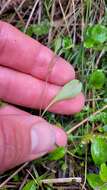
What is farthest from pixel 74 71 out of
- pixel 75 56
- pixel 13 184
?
pixel 13 184

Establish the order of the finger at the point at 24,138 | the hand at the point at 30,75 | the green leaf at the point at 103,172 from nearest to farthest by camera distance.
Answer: the finger at the point at 24,138 → the green leaf at the point at 103,172 → the hand at the point at 30,75

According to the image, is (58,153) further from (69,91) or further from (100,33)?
(100,33)

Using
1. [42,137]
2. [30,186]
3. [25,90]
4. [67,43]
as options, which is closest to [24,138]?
[42,137]

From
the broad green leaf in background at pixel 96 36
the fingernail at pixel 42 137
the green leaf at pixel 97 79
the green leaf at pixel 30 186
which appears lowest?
the green leaf at pixel 30 186

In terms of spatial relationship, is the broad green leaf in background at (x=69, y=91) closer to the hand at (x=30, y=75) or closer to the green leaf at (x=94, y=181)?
the hand at (x=30, y=75)

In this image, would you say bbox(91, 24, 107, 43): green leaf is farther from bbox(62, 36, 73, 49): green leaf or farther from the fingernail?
the fingernail

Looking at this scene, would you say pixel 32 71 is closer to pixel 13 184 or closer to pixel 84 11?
pixel 84 11

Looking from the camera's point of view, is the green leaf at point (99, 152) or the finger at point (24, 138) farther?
the green leaf at point (99, 152)

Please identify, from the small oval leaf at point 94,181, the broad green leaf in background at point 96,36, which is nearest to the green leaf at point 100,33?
the broad green leaf in background at point 96,36
